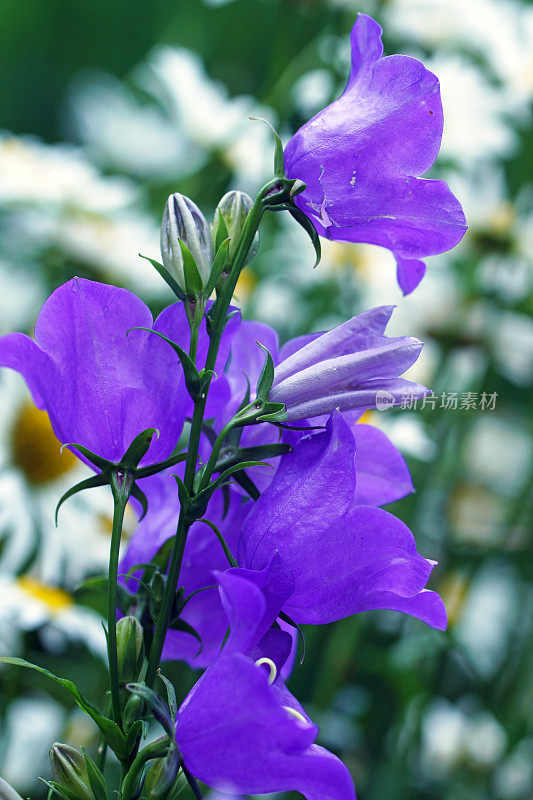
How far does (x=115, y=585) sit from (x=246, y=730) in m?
0.07

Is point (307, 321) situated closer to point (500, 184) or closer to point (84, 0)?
point (500, 184)

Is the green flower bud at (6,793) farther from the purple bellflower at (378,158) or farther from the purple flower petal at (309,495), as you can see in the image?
the purple bellflower at (378,158)

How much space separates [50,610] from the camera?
0.69 metres

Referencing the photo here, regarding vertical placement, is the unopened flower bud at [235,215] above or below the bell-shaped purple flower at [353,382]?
above

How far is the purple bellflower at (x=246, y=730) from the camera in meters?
0.23

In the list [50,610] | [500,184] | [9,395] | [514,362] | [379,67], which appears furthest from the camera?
[500,184]

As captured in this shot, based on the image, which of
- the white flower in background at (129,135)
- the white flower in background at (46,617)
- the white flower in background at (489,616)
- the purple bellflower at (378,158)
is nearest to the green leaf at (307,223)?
the purple bellflower at (378,158)

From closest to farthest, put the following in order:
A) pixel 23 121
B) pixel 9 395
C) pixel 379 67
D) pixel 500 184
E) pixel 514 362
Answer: pixel 379 67 < pixel 9 395 < pixel 514 362 < pixel 500 184 < pixel 23 121

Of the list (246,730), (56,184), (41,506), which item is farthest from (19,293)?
(246,730)

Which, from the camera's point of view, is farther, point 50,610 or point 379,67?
point 50,610

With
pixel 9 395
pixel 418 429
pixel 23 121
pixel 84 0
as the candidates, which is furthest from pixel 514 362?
pixel 84 0

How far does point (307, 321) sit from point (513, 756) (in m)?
0.47

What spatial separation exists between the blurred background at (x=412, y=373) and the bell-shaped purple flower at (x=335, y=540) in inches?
15.8

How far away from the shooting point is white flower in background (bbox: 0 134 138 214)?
0.95 meters
